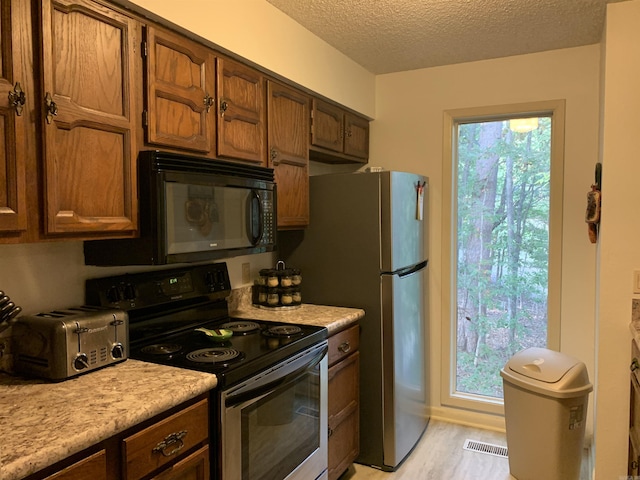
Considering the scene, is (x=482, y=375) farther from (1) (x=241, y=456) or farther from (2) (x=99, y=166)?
(2) (x=99, y=166)

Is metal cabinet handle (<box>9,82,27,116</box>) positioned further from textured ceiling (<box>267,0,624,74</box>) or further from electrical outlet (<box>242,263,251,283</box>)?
electrical outlet (<box>242,263,251,283</box>)

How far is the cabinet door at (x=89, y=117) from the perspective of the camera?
1.40 m

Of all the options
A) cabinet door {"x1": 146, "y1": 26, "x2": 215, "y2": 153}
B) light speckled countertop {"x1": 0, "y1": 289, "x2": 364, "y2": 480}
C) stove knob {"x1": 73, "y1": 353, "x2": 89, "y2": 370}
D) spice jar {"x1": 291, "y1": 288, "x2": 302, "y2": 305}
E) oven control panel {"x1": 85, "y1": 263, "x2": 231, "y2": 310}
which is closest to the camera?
light speckled countertop {"x1": 0, "y1": 289, "x2": 364, "y2": 480}

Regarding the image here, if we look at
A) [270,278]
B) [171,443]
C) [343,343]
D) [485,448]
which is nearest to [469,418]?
[485,448]

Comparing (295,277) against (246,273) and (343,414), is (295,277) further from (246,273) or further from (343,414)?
(343,414)

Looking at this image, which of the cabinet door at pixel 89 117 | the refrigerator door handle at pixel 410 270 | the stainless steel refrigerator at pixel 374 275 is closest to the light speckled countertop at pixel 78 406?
the cabinet door at pixel 89 117

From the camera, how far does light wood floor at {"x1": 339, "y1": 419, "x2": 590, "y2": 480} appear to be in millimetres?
2617

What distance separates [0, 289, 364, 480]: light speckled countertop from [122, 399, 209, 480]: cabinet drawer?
55 millimetres

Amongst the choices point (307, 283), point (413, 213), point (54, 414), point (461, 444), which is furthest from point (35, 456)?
point (461, 444)

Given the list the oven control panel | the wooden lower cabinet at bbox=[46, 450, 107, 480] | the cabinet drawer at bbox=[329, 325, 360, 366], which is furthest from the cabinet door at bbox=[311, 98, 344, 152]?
the wooden lower cabinet at bbox=[46, 450, 107, 480]

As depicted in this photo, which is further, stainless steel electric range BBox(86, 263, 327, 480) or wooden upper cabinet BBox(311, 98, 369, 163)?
wooden upper cabinet BBox(311, 98, 369, 163)

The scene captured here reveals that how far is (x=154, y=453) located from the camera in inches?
53.4

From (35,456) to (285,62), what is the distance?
1969 millimetres

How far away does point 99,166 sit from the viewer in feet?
5.11
